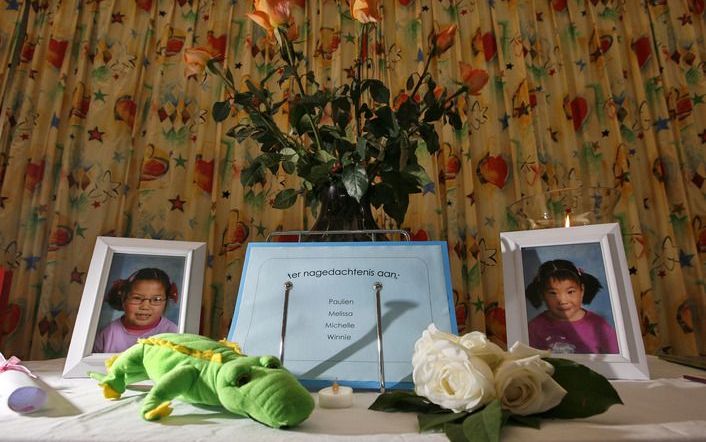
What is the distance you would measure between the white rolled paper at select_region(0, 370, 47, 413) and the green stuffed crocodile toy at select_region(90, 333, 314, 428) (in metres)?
0.06

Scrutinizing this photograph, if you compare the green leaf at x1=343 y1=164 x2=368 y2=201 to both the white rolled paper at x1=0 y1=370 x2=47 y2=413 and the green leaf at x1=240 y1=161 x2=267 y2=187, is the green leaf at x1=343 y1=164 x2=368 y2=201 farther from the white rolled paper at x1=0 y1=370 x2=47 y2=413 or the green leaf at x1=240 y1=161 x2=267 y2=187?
the white rolled paper at x1=0 y1=370 x2=47 y2=413

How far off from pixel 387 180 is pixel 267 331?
335mm

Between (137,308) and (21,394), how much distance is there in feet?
0.89

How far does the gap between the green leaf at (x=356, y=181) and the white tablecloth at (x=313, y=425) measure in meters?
0.32

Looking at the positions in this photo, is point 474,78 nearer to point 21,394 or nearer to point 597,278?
point 597,278

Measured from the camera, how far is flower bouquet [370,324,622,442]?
0.38 metres

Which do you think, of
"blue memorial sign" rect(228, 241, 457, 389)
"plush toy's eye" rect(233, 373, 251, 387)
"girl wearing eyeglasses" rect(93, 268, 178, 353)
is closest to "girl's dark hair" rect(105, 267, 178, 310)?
"girl wearing eyeglasses" rect(93, 268, 178, 353)

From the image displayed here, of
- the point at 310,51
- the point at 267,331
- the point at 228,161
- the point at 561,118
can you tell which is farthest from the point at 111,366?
the point at 561,118

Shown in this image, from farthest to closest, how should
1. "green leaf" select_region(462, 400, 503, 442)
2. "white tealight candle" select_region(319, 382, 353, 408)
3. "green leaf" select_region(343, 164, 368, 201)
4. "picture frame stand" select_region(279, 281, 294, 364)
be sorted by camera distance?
1. "green leaf" select_region(343, 164, 368, 201)
2. "picture frame stand" select_region(279, 281, 294, 364)
3. "white tealight candle" select_region(319, 382, 353, 408)
4. "green leaf" select_region(462, 400, 503, 442)

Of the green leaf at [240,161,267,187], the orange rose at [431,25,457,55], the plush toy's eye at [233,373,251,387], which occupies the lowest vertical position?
the plush toy's eye at [233,373,251,387]

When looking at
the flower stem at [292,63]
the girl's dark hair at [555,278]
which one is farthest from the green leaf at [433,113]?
the girl's dark hair at [555,278]

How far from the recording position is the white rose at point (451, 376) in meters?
0.38

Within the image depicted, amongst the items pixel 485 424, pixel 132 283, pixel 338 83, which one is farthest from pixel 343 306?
pixel 338 83

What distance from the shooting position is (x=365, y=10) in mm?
681
